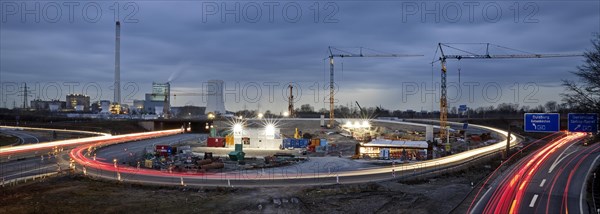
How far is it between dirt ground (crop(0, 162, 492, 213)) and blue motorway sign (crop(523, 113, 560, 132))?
687 cm

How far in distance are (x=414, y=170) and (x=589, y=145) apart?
42636mm

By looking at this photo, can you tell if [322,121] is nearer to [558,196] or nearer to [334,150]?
[334,150]

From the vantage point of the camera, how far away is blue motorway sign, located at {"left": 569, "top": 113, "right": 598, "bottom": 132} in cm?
3111

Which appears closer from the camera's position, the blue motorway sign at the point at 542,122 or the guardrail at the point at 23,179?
the blue motorway sign at the point at 542,122

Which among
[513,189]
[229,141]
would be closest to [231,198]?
[513,189]

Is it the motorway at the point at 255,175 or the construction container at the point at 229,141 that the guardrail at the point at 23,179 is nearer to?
the motorway at the point at 255,175

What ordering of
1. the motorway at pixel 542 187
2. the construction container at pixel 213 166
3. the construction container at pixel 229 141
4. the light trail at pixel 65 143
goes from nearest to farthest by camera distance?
the motorway at pixel 542 187 < the construction container at pixel 213 166 < the light trail at pixel 65 143 < the construction container at pixel 229 141

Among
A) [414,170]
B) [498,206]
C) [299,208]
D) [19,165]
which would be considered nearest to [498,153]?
[414,170]

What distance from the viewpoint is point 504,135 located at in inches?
3413

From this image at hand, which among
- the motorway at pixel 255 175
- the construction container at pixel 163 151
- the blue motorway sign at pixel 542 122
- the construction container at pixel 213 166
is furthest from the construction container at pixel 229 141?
the blue motorway sign at pixel 542 122

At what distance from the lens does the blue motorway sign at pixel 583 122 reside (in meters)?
31.1

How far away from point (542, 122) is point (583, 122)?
4.51 metres

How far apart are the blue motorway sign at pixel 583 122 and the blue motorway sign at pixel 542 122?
3.61 meters

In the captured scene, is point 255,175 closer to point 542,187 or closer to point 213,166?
point 213,166
